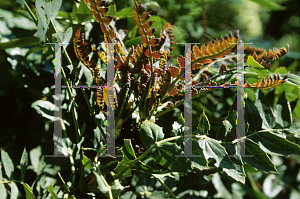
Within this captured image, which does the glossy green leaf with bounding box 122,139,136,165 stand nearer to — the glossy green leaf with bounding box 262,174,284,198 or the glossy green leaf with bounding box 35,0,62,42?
the glossy green leaf with bounding box 35,0,62,42

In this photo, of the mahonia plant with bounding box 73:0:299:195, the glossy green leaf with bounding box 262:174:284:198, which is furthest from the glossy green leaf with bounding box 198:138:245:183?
the glossy green leaf with bounding box 262:174:284:198

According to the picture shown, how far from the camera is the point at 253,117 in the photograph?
398mm

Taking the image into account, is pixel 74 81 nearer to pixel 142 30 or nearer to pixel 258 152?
pixel 142 30

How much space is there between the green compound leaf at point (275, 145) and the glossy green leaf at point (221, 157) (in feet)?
0.27

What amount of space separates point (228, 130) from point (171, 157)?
103 mm

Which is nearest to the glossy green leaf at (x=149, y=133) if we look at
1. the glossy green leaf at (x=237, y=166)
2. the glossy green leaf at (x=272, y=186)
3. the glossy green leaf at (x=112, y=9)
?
the glossy green leaf at (x=237, y=166)

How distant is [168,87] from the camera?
12.7 inches

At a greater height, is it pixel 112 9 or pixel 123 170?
pixel 112 9

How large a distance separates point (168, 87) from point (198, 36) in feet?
1.56

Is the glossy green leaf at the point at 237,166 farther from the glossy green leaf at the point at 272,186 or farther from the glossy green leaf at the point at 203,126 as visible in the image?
the glossy green leaf at the point at 272,186

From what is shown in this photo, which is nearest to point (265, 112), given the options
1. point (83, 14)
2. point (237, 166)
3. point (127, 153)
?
point (237, 166)

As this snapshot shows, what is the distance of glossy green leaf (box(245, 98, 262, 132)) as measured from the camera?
15.5 inches

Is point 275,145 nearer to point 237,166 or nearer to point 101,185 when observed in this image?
point 237,166

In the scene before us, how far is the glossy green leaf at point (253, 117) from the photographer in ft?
1.29
